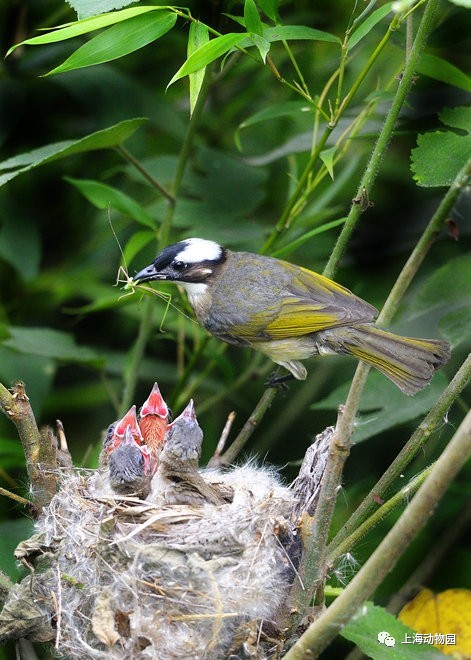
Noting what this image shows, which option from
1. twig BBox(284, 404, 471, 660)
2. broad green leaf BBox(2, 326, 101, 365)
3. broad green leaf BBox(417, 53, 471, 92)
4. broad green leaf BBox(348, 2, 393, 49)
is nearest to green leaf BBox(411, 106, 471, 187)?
broad green leaf BBox(417, 53, 471, 92)

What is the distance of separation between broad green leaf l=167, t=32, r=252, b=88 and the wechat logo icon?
1.57m

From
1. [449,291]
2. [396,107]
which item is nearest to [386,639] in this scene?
[449,291]

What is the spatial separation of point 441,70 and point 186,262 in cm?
120

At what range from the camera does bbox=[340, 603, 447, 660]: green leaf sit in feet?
8.21

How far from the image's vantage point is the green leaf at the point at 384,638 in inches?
98.5

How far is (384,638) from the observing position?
256 centimetres

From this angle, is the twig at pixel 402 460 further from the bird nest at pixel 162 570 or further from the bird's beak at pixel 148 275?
the bird's beak at pixel 148 275

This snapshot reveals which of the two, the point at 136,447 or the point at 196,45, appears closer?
the point at 196,45

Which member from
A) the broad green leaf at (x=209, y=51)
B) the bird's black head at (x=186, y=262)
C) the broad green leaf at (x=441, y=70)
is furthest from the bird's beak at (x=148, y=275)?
the broad green leaf at (x=441, y=70)

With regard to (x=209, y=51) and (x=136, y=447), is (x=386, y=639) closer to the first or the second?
(x=136, y=447)

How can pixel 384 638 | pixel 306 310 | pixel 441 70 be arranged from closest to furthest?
pixel 384 638, pixel 441 70, pixel 306 310

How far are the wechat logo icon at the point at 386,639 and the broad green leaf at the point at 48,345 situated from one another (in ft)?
6.12

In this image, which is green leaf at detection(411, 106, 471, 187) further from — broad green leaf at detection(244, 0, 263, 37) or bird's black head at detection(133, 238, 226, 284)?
bird's black head at detection(133, 238, 226, 284)

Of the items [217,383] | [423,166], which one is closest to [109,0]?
[423,166]
